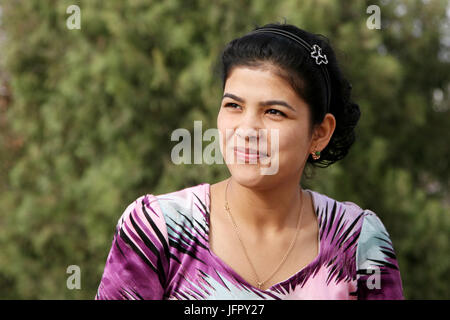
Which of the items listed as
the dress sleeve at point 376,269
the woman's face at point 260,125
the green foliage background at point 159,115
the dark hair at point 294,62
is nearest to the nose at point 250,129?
the woman's face at point 260,125

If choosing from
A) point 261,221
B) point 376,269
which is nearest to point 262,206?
point 261,221

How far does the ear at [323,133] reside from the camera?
176cm

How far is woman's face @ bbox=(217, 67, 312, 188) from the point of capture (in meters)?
1.56

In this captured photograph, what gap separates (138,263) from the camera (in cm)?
159

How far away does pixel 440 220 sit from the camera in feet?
14.0

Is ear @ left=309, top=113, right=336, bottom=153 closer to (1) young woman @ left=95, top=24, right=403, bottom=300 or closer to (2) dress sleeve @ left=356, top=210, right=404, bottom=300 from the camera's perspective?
(1) young woman @ left=95, top=24, right=403, bottom=300

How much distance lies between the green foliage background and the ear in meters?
1.98

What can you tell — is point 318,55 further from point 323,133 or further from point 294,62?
point 323,133

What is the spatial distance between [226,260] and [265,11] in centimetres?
259

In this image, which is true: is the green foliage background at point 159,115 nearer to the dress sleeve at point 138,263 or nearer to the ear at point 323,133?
the ear at point 323,133

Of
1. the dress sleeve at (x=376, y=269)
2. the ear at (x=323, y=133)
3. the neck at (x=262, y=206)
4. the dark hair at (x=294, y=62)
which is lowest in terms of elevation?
the dress sleeve at (x=376, y=269)

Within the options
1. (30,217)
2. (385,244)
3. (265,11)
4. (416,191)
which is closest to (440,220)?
(416,191)

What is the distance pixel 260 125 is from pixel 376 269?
62 cm
